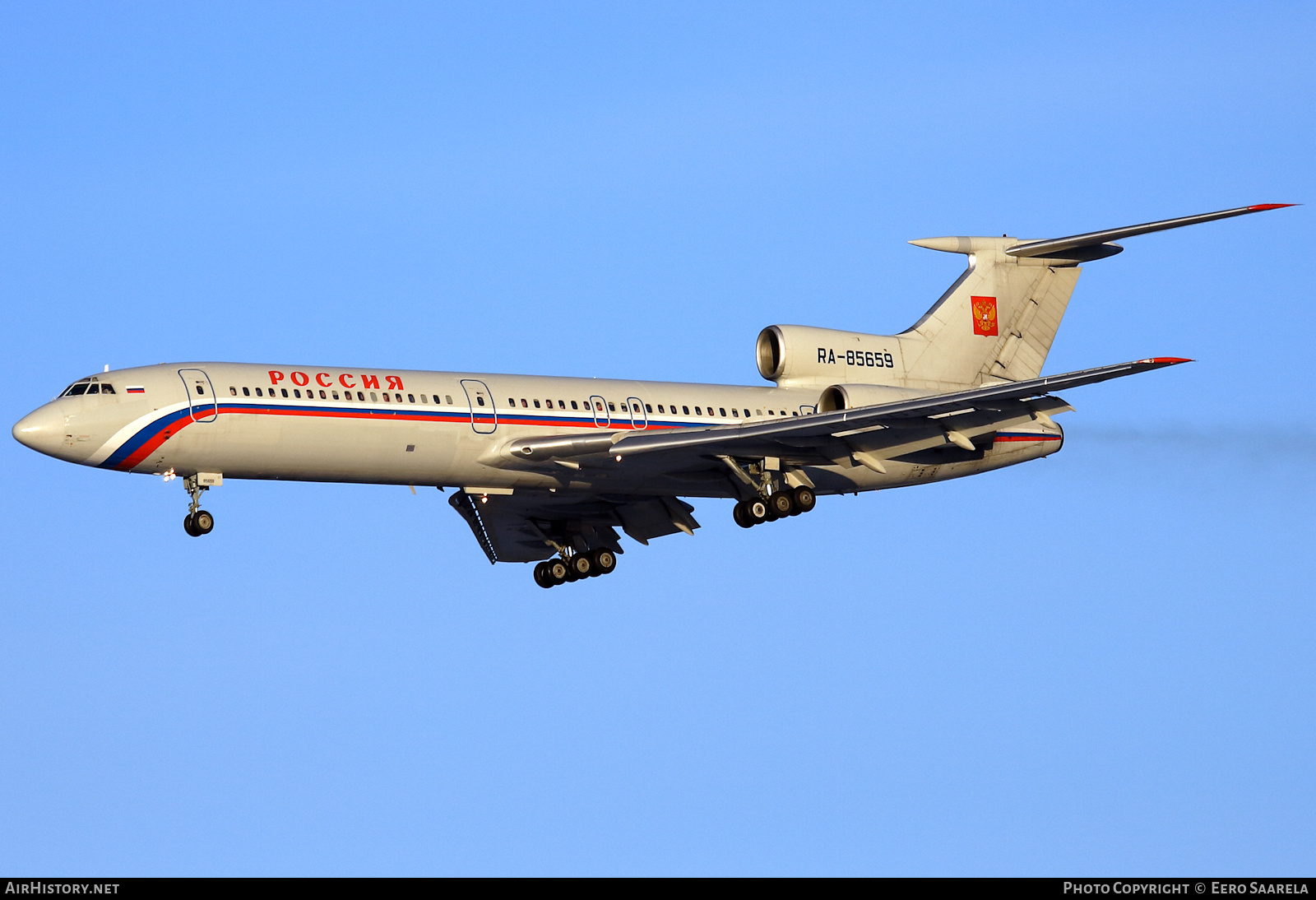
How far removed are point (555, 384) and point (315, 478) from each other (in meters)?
5.15

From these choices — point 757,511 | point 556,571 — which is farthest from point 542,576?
point 757,511

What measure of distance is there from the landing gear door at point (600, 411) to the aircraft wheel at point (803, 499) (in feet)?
14.6

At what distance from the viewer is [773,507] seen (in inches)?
1547

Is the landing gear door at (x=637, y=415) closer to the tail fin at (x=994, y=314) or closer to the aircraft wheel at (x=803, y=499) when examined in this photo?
the aircraft wheel at (x=803, y=499)

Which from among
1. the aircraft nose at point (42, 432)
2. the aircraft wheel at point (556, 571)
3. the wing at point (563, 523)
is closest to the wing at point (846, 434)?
the wing at point (563, 523)

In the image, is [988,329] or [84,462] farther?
[988,329]

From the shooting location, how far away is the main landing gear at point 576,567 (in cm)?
4212

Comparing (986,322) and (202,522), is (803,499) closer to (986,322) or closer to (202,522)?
(986,322)

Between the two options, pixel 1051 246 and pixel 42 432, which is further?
pixel 1051 246

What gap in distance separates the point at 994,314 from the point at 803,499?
708cm

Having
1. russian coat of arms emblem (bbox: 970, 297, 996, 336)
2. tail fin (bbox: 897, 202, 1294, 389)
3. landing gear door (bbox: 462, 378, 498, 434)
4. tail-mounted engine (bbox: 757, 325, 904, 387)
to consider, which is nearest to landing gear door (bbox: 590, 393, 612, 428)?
landing gear door (bbox: 462, 378, 498, 434)
